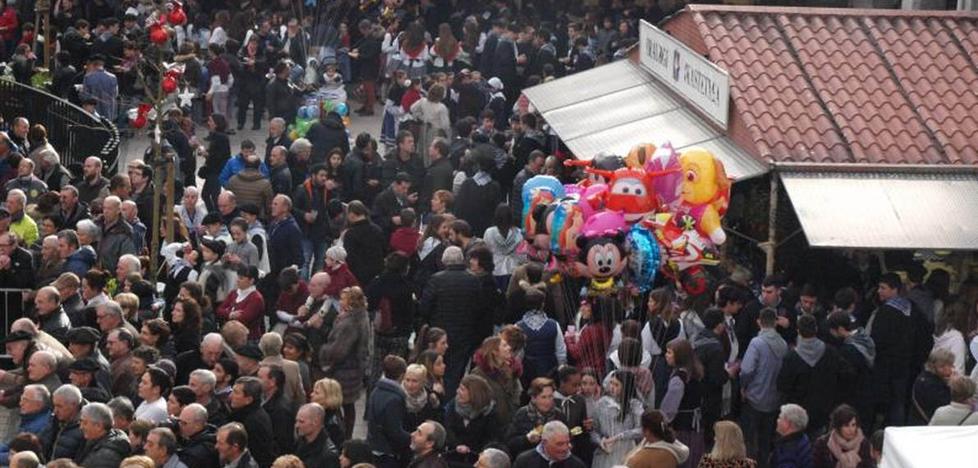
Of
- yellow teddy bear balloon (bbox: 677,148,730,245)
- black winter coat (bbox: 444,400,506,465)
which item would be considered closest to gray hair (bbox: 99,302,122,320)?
black winter coat (bbox: 444,400,506,465)

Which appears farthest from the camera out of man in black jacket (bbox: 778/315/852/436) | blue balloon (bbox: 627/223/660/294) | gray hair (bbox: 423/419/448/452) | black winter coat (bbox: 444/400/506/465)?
man in black jacket (bbox: 778/315/852/436)

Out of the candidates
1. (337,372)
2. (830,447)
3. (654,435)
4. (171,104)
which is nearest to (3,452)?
(337,372)

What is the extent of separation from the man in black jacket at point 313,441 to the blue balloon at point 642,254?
2691 mm

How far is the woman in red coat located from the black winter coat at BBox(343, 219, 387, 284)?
1791 mm

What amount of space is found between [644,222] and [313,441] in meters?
3.10

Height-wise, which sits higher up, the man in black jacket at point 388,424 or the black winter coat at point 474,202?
the black winter coat at point 474,202

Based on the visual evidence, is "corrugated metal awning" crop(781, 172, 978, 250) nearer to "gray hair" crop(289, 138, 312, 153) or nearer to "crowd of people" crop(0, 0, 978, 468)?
"crowd of people" crop(0, 0, 978, 468)

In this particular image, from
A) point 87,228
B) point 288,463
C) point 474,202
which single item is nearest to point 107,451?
point 288,463

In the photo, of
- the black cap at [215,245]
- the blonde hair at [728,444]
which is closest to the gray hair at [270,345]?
the black cap at [215,245]

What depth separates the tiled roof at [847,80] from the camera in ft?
60.5

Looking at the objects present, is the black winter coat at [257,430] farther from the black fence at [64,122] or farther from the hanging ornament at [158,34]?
the black fence at [64,122]

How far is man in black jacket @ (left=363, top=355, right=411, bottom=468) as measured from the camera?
1488 cm

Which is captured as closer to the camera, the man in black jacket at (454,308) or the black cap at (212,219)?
the man in black jacket at (454,308)

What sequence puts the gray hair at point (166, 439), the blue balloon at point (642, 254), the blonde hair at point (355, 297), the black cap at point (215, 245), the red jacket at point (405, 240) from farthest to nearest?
the red jacket at point (405, 240) < the black cap at point (215, 245) < the blonde hair at point (355, 297) < the blue balloon at point (642, 254) < the gray hair at point (166, 439)
